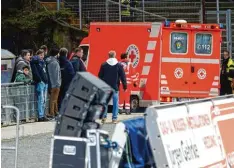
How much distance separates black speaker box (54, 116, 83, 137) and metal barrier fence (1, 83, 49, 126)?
29.7ft

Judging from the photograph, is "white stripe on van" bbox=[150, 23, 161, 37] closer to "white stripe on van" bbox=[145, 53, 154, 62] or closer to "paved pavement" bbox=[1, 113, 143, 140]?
"white stripe on van" bbox=[145, 53, 154, 62]

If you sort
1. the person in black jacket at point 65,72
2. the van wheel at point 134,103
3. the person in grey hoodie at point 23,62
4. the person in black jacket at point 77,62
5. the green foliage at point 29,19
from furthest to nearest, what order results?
the green foliage at point 29,19
the van wheel at point 134,103
the person in black jacket at point 77,62
the person in black jacket at point 65,72
the person in grey hoodie at point 23,62

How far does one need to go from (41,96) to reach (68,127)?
10.3 m

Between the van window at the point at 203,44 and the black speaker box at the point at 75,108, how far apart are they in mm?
14241

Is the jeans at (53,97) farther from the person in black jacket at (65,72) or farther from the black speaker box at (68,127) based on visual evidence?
the black speaker box at (68,127)

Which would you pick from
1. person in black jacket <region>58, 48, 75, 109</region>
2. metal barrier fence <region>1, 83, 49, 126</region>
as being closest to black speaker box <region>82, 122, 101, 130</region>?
metal barrier fence <region>1, 83, 49, 126</region>

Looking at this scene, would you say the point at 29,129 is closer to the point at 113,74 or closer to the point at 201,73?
the point at 113,74

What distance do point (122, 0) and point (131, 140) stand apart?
2366cm

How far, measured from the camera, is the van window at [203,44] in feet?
72.1

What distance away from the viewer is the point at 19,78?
18.0 meters

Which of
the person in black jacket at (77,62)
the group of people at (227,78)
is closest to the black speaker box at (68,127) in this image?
the person in black jacket at (77,62)

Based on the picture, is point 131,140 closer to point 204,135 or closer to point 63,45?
point 204,135

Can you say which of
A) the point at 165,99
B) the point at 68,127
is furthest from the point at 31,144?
the point at 165,99

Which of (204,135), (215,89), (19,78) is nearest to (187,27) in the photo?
(215,89)
